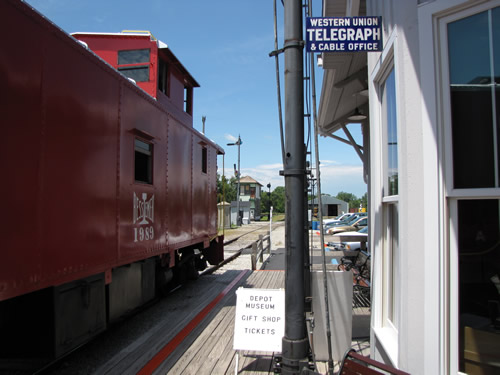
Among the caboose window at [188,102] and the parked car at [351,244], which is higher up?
the caboose window at [188,102]

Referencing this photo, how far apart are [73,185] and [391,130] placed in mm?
2924

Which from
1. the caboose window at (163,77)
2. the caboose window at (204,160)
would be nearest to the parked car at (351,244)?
the caboose window at (204,160)

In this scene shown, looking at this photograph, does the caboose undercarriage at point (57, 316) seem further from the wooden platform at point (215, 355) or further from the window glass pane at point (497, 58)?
the window glass pane at point (497, 58)

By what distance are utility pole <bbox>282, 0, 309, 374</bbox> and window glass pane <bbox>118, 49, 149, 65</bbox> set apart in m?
4.14

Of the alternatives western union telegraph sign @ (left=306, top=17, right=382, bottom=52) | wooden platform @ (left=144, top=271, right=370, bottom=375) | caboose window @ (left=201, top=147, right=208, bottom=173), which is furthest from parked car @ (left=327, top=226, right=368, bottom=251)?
western union telegraph sign @ (left=306, top=17, right=382, bottom=52)

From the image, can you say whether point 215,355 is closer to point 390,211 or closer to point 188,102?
point 390,211

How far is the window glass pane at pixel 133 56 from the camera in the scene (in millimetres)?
6523

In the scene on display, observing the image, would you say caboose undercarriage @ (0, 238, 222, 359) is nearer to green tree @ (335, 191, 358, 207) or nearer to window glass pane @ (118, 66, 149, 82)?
window glass pane @ (118, 66, 149, 82)

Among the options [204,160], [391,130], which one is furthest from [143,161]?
[391,130]

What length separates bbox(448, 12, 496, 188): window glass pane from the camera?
2047 millimetres

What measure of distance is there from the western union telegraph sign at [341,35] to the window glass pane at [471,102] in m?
0.85

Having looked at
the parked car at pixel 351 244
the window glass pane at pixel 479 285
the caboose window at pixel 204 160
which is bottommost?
the parked car at pixel 351 244

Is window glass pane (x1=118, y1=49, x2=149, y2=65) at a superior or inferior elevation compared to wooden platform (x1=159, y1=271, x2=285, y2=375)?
superior

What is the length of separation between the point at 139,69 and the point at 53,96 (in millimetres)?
3407
